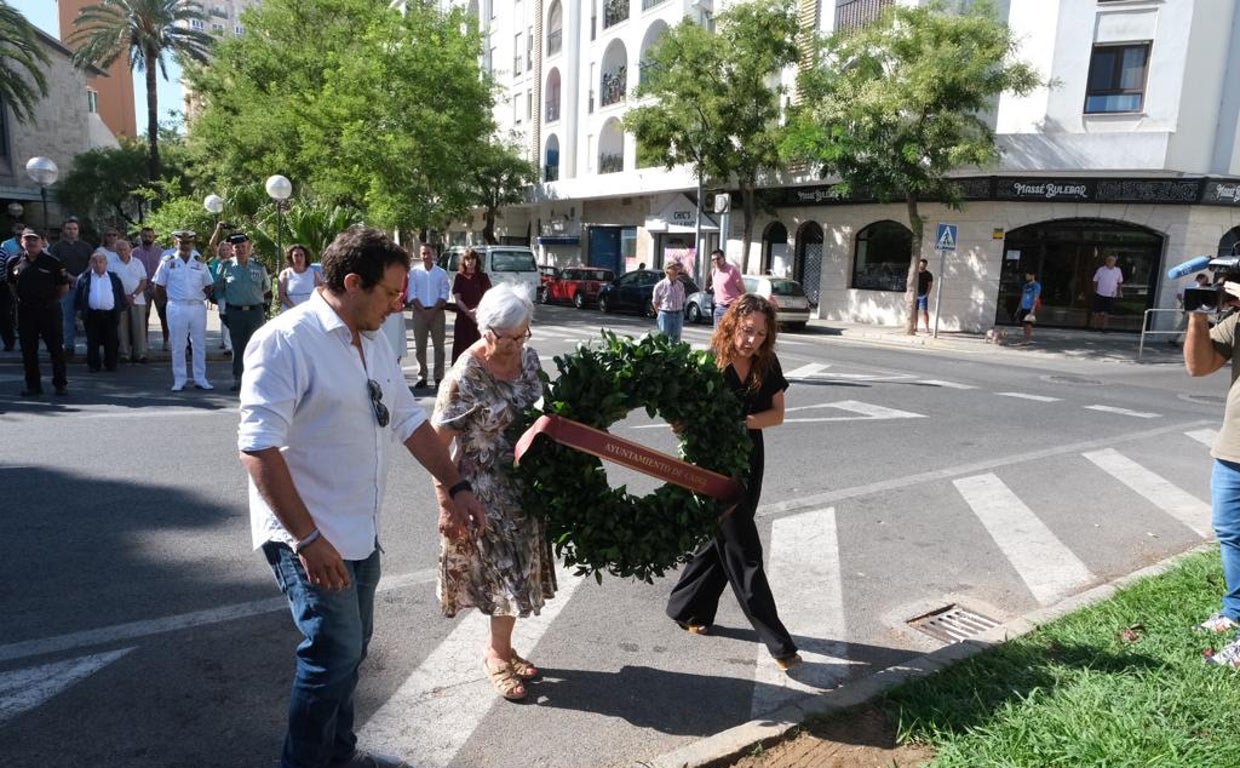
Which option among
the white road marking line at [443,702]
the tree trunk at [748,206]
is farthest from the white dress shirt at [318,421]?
the tree trunk at [748,206]

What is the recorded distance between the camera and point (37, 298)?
940 centimetres

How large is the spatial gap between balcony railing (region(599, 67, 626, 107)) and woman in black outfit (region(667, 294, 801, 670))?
110ft

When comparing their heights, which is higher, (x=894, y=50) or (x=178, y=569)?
(x=894, y=50)

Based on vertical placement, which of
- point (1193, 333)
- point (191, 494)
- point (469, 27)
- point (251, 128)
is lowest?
point (191, 494)

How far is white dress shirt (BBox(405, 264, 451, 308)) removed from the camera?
11.4 meters

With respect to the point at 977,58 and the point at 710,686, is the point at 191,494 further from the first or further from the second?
the point at 977,58

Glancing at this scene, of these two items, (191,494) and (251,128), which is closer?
(191,494)

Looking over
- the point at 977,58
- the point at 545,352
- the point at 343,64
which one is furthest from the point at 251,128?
the point at 977,58

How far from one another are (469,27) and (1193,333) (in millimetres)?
28938

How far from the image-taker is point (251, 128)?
2948 centimetres

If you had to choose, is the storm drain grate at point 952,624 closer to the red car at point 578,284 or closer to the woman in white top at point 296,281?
the woman in white top at point 296,281

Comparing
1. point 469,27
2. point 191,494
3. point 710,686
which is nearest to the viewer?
point 710,686

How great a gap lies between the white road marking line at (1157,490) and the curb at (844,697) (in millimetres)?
2415

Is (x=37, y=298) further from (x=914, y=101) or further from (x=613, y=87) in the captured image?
(x=613, y=87)
